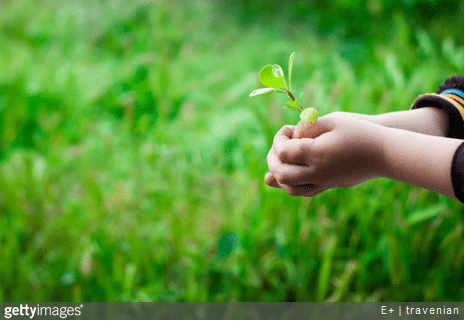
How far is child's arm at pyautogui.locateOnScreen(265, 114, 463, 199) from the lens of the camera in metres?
0.45

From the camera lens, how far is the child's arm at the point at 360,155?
1.49ft

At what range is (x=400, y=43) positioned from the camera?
1512 millimetres

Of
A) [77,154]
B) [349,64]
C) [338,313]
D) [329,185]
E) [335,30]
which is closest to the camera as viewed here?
[329,185]

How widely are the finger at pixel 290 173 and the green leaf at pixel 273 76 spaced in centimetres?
11

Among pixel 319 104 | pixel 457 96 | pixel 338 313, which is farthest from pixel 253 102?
pixel 457 96

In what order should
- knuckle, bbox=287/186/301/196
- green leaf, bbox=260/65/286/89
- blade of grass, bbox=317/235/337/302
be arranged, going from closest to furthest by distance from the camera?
1. green leaf, bbox=260/65/286/89
2. knuckle, bbox=287/186/301/196
3. blade of grass, bbox=317/235/337/302

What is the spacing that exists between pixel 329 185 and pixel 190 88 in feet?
4.00

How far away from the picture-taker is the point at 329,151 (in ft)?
1.55

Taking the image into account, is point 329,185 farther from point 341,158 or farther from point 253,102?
point 253,102

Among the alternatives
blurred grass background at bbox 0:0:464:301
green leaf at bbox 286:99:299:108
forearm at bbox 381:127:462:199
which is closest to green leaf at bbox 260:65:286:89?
green leaf at bbox 286:99:299:108

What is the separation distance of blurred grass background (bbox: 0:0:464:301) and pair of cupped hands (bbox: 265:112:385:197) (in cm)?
55

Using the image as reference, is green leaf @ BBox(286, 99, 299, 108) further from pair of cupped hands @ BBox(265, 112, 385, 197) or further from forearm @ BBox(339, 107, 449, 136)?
forearm @ BBox(339, 107, 449, 136)

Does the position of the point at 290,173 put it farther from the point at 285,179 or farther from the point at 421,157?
the point at 421,157

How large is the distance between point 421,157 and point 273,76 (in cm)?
19
